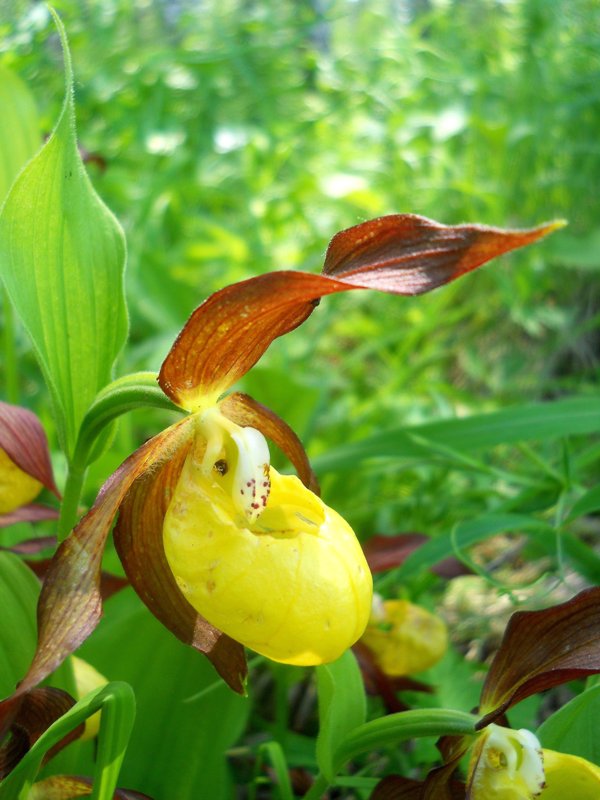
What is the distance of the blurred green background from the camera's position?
2225 millimetres

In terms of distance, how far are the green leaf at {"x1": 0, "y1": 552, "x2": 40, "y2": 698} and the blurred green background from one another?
1199mm

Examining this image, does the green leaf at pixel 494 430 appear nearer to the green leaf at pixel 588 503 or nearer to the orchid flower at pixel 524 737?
the green leaf at pixel 588 503

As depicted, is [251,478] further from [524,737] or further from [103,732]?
[524,737]

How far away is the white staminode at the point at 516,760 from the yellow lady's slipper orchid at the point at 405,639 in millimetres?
321

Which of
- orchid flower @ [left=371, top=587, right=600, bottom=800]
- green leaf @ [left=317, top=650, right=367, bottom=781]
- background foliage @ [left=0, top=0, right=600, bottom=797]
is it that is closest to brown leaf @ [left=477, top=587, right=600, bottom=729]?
orchid flower @ [left=371, top=587, right=600, bottom=800]

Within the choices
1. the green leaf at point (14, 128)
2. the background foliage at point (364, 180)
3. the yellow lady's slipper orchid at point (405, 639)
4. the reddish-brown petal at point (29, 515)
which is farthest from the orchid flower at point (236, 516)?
the background foliage at point (364, 180)

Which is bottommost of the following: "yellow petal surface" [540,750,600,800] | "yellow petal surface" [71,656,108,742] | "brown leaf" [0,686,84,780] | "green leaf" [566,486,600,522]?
"green leaf" [566,486,600,522]

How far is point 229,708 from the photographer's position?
92 cm

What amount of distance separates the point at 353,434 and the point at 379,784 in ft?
3.62

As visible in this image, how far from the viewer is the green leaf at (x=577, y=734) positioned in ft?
2.66

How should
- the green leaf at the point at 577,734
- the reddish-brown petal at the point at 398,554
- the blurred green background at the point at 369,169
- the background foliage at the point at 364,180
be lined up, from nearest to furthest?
the green leaf at the point at 577,734 → the reddish-brown petal at the point at 398,554 → the background foliage at the point at 364,180 → the blurred green background at the point at 369,169

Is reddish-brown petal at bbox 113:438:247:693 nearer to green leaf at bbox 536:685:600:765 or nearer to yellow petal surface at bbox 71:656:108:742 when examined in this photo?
yellow petal surface at bbox 71:656:108:742

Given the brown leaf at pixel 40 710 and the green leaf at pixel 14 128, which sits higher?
the green leaf at pixel 14 128

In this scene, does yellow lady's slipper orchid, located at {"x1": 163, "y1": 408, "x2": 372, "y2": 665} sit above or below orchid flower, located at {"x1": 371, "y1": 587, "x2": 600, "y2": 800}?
above
